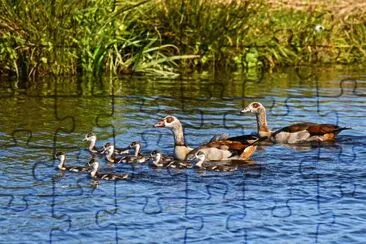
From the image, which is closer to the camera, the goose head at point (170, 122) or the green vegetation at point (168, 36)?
the goose head at point (170, 122)

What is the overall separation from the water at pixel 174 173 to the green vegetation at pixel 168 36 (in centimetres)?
54

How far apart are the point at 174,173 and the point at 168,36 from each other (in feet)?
28.3

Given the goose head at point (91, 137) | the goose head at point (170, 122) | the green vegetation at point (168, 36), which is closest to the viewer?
the goose head at point (91, 137)

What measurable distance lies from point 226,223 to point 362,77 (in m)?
10.4

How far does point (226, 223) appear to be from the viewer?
10547 mm

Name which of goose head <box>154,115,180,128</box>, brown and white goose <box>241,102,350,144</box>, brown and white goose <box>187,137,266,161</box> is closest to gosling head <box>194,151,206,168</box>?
brown and white goose <box>187,137,266,161</box>

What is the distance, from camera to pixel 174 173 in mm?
12727

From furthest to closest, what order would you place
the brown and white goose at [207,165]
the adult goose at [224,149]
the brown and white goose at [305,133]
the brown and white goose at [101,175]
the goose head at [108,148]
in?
the brown and white goose at [305,133], the adult goose at [224,149], the goose head at [108,148], the brown and white goose at [207,165], the brown and white goose at [101,175]

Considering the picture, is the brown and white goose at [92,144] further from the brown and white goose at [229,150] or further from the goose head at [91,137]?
the brown and white goose at [229,150]

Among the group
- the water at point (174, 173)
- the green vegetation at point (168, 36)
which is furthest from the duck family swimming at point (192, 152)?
the green vegetation at point (168, 36)

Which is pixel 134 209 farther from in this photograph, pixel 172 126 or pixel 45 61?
pixel 45 61

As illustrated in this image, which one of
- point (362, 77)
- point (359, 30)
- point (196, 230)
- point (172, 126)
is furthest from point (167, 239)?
point (359, 30)

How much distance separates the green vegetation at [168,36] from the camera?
62.5 ft

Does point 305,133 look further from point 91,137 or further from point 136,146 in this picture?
point 91,137
